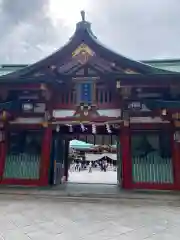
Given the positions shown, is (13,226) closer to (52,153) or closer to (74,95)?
(52,153)

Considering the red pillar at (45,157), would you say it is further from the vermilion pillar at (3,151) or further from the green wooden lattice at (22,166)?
the vermilion pillar at (3,151)

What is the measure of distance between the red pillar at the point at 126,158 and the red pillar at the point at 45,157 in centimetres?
289

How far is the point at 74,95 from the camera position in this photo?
33.9 ft

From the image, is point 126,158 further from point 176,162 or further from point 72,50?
point 72,50

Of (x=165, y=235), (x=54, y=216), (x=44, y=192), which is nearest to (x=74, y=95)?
(x=44, y=192)

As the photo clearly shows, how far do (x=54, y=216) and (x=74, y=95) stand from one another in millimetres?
5505

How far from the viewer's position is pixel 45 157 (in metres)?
10.1

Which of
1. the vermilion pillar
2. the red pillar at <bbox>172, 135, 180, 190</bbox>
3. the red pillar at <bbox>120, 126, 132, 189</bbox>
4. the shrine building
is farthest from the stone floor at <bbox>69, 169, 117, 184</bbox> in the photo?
the red pillar at <bbox>172, 135, 180, 190</bbox>

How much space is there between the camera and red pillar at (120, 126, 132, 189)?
9.55m

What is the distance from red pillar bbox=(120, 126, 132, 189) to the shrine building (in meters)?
0.04

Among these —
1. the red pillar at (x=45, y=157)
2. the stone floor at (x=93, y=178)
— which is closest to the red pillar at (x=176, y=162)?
the stone floor at (x=93, y=178)

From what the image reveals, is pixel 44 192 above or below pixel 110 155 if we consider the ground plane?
below

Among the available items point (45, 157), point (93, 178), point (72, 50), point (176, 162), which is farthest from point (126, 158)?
point (93, 178)

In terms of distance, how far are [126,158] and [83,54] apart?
4.36 metres
